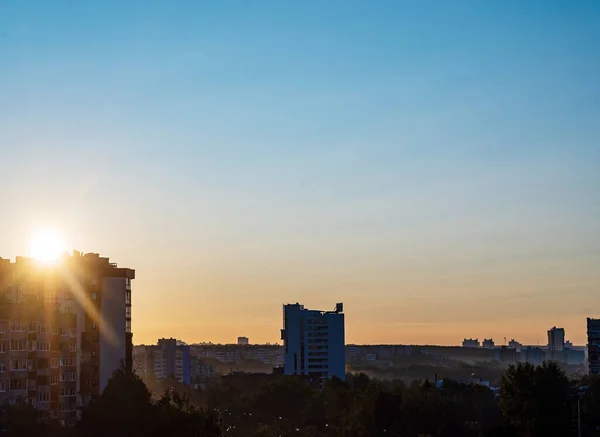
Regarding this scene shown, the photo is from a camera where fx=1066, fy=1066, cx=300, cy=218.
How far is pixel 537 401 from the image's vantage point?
81.5 metres

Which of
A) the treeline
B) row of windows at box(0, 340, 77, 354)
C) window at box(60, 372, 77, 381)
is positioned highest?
row of windows at box(0, 340, 77, 354)

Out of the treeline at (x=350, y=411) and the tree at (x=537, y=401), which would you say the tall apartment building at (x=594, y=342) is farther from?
the tree at (x=537, y=401)

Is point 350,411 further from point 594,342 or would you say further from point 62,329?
point 594,342

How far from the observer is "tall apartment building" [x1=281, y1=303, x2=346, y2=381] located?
193250 millimetres

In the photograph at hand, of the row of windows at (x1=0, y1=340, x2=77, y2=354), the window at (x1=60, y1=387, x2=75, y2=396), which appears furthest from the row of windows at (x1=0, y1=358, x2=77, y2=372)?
the window at (x1=60, y1=387, x2=75, y2=396)

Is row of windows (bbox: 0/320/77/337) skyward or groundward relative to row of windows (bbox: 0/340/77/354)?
skyward

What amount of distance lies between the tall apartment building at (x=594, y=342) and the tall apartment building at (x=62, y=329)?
8832 cm

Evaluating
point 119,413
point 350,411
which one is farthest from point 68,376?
point 119,413

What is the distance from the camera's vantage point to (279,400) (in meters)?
128

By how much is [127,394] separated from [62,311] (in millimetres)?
32695

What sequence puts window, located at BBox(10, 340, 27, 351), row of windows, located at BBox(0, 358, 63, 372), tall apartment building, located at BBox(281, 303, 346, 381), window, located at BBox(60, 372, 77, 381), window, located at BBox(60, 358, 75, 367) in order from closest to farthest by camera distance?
row of windows, located at BBox(0, 358, 63, 372)
window, located at BBox(10, 340, 27, 351)
window, located at BBox(60, 372, 77, 381)
window, located at BBox(60, 358, 75, 367)
tall apartment building, located at BBox(281, 303, 346, 381)

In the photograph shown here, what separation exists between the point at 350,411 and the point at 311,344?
9058cm

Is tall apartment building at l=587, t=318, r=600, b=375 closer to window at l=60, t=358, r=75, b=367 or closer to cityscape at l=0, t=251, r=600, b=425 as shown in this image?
cityscape at l=0, t=251, r=600, b=425

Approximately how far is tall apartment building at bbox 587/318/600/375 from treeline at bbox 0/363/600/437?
41.1m
